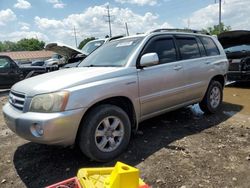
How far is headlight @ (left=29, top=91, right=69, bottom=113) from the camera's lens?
3.43 meters

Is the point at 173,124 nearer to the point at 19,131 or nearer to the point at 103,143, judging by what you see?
the point at 103,143

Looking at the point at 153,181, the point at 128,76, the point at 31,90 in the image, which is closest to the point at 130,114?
the point at 128,76

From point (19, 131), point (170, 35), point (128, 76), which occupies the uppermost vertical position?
point (170, 35)

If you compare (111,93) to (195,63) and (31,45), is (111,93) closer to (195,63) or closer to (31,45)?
(195,63)

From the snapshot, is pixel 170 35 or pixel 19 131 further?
pixel 170 35

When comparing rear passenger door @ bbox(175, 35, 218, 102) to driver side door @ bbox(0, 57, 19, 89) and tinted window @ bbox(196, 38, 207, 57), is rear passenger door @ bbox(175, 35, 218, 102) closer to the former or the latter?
tinted window @ bbox(196, 38, 207, 57)

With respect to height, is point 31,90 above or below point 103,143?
above

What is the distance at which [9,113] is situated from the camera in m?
3.88

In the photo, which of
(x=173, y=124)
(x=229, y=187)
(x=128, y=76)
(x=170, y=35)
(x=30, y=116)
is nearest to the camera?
(x=229, y=187)

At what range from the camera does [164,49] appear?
499cm

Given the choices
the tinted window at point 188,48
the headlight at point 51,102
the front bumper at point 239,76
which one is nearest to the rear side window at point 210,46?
the tinted window at point 188,48

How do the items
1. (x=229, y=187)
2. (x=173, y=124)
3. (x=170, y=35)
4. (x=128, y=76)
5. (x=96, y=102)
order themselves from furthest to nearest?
(x=173, y=124) → (x=170, y=35) → (x=128, y=76) → (x=96, y=102) → (x=229, y=187)

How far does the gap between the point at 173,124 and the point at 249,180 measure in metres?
2.33

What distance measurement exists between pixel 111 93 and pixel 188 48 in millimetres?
2338
